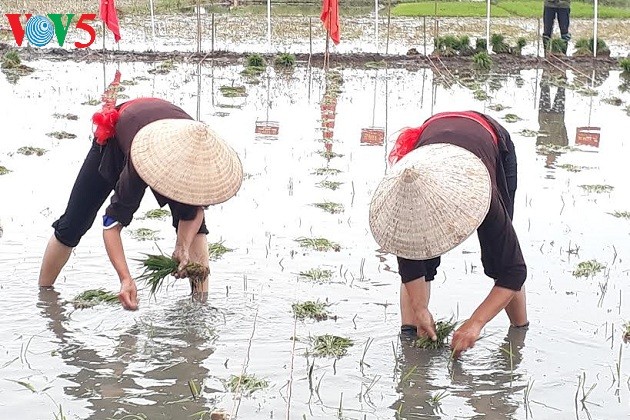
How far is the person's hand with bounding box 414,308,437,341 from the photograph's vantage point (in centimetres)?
445

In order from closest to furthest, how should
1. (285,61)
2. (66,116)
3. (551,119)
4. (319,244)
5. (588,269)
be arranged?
(588,269), (319,244), (66,116), (551,119), (285,61)

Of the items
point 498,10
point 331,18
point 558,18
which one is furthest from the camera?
point 498,10

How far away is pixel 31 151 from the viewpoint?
9.18m

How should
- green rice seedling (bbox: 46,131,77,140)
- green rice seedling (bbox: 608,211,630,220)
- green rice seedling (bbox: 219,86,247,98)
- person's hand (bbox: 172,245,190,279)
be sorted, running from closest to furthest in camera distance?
person's hand (bbox: 172,245,190,279), green rice seedling (bbox: 608,211,630,220), green rice seedling (bbox: 46,131,77,140), green rice seedling (bbox: 219,86,247,98)

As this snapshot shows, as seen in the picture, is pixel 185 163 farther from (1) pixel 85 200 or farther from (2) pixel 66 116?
(2) pixel 66 116

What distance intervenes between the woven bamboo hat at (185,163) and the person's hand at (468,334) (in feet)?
3.69

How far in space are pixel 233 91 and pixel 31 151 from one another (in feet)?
14.4

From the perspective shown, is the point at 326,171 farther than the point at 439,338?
Yes

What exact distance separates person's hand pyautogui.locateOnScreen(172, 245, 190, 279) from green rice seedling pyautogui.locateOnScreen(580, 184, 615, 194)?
13.6 ft

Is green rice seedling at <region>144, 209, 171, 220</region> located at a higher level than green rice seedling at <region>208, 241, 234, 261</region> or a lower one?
higher

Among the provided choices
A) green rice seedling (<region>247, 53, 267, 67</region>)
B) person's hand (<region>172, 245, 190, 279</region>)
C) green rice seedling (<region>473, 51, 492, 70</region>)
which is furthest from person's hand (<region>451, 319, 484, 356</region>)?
green rice seedling (<region>473, 51, 492, 70</region>)

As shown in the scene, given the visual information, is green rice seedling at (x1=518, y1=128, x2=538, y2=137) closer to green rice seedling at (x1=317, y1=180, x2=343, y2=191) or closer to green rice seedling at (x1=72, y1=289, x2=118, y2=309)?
green rice seedling at (x1=317, y1=180, x2=343, y2=191)

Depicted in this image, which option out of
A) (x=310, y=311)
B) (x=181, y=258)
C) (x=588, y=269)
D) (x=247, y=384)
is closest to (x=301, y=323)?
(x=310, y=311)

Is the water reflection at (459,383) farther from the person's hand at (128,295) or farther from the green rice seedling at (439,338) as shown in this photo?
the person's hand at (128,295)
